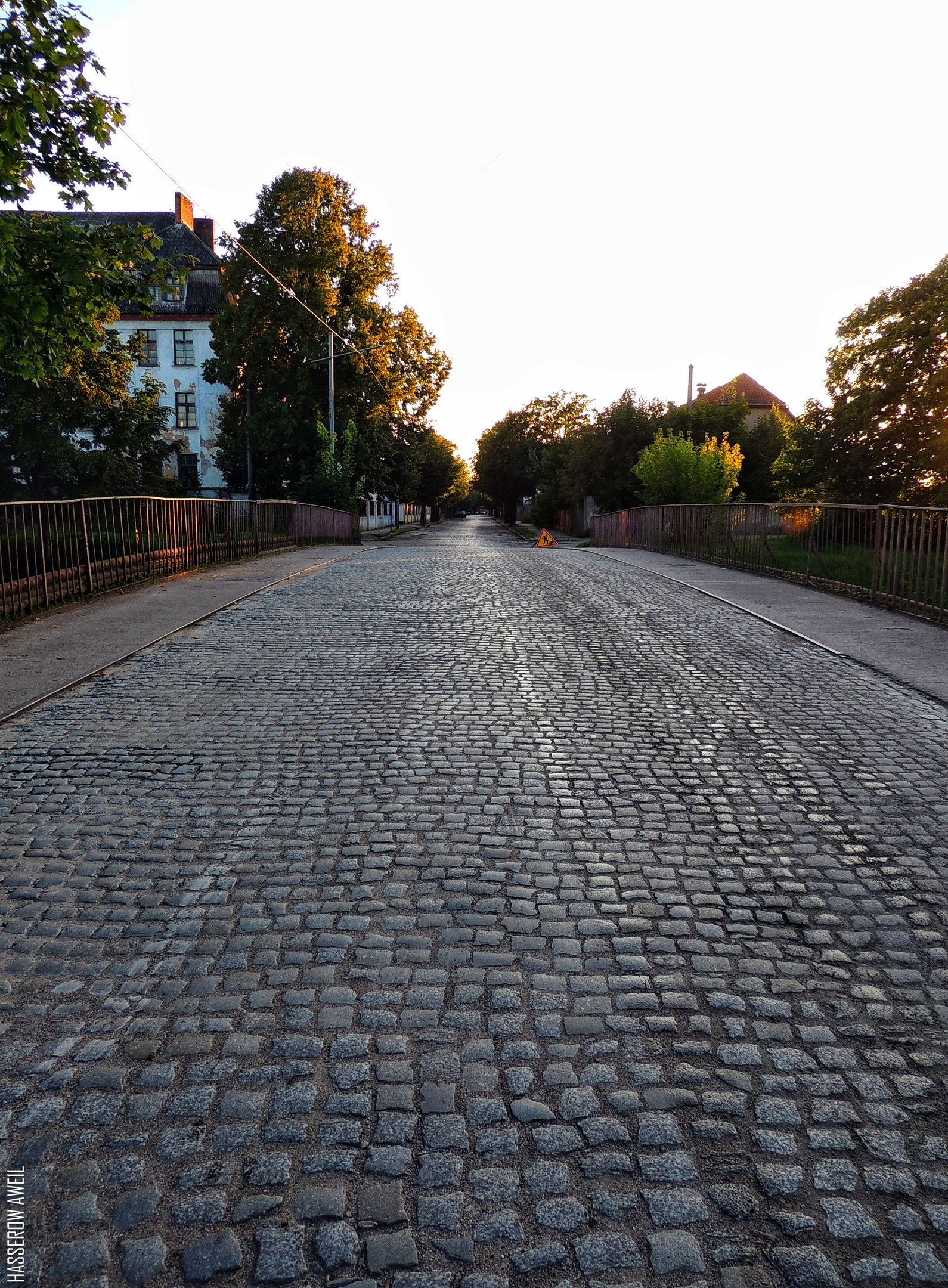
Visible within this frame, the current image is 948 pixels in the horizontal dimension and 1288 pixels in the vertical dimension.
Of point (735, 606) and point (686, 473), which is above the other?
point (686, 473)

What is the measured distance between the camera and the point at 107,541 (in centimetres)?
1396

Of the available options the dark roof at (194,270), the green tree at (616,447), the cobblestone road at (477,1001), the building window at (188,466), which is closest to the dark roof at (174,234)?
the dark roof at (194,270)

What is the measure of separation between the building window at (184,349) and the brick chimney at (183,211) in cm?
858

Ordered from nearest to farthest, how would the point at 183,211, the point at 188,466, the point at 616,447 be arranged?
1. the point at 616,447
2. the point at 188,466
3. the point at 183,211

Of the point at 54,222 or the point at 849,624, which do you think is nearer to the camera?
the point at 54,222

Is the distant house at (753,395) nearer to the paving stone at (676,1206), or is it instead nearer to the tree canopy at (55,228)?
the tree canopy at (55,228)

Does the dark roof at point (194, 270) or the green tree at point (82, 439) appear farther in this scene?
the dark roof at point (194, 270)

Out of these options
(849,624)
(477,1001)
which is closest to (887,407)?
(849,624)

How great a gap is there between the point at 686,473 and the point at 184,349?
33609 millimetres

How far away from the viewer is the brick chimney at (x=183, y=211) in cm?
5819

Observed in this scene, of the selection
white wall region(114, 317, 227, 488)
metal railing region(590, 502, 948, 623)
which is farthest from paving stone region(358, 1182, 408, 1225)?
white wall region(114, 317, 227, 488)

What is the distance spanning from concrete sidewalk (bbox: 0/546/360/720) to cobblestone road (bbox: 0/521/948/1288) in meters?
1.55

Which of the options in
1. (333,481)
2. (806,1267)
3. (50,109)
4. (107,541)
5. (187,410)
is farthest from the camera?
(187,410)

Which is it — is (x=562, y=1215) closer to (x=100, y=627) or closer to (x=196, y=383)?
(x=100, y=627)
